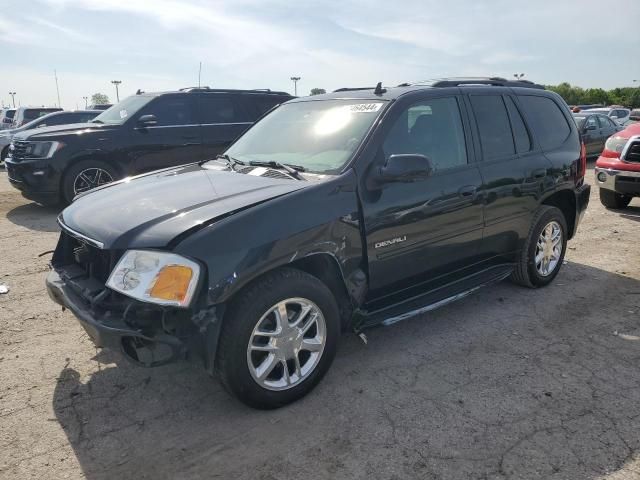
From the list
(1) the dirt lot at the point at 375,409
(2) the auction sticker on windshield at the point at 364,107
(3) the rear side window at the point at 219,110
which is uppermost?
(2) the auction sticker on windshield at the point at 364,107

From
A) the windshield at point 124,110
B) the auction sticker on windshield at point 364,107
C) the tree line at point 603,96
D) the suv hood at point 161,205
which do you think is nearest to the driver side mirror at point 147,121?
the windshield at point 124,110

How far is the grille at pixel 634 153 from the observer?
796 centimetres

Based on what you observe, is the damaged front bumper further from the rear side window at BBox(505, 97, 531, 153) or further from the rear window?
the rear window

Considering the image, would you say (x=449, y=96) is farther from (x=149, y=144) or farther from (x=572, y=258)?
(x=149, y=144)

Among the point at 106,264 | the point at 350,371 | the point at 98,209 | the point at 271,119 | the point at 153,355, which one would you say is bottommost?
the point at 350,371

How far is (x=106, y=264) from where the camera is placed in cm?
300

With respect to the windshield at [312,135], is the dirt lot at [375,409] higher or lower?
lower

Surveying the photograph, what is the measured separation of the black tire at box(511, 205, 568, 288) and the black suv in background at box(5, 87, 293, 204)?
4.92 metres

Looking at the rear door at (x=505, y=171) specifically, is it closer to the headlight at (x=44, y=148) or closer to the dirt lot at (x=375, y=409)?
the dirt lot at (x=375, y=409)

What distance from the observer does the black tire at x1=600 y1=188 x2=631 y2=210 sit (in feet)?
28.4

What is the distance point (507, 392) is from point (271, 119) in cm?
285

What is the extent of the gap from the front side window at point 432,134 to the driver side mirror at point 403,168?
227 mm

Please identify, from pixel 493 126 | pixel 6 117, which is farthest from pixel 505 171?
pixel 6 117

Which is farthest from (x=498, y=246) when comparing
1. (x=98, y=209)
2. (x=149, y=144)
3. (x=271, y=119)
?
(x=149, y=144)
